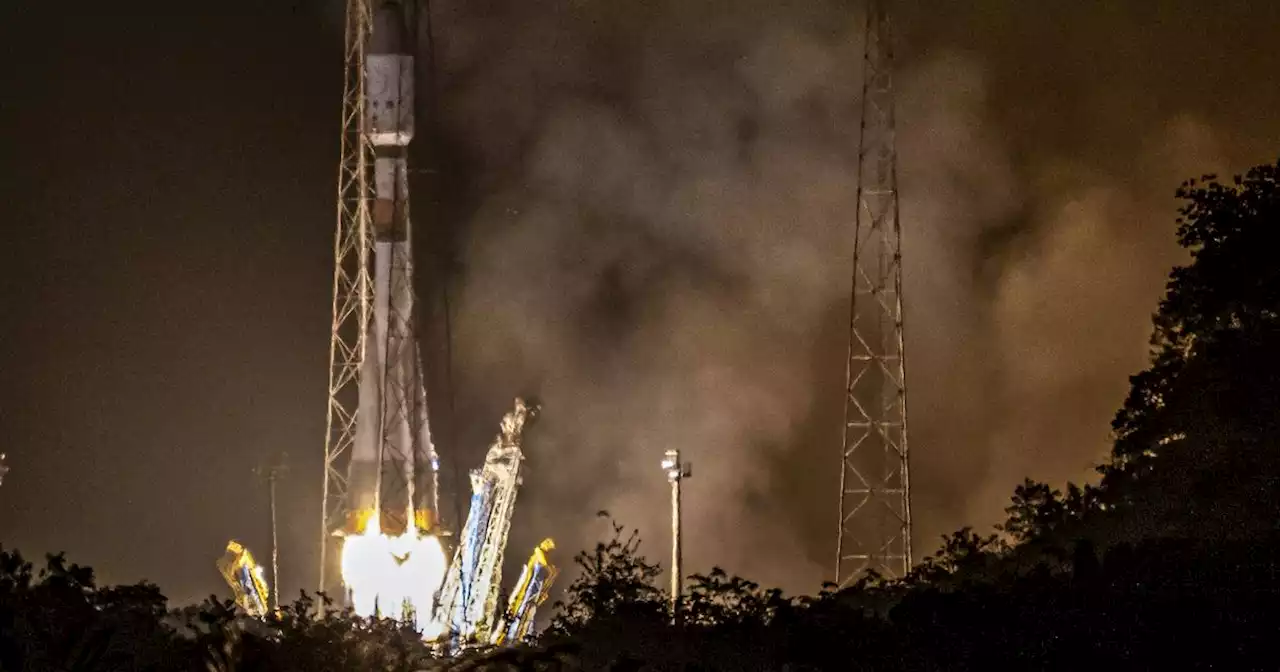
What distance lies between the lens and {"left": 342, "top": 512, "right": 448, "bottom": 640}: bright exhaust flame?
1528 inches

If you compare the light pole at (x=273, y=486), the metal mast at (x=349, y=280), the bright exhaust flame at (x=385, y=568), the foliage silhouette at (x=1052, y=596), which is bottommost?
the foliage silhouette at (x=1052, y=596)

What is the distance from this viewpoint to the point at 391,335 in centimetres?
3994

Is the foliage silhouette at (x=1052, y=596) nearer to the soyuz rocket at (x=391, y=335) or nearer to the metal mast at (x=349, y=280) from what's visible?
the metal mast at (x=349, y=280)

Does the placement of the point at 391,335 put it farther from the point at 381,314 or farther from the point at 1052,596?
the point at 1052,596

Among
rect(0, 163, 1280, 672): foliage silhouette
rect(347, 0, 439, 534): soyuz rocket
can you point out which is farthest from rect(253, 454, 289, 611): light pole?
rect(0, 163, 1280, 672): foliage silhouette

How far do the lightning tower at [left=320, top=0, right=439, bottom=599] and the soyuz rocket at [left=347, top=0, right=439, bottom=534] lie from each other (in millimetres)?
22

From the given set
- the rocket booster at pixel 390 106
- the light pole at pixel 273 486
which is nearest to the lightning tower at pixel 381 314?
the rocket booster at pixel 390 106

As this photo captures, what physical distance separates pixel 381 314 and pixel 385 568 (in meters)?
5.61

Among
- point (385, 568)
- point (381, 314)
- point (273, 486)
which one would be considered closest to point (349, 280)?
point (381, 314)

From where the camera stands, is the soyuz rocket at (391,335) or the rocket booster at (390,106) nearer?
the rocket booster at (390,106)

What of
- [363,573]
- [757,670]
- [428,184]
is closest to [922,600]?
[757,670]

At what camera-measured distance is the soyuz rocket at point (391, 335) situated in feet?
124

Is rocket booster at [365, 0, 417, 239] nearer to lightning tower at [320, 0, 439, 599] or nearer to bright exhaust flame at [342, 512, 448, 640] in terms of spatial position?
lightning tower at [320, 0, 439, 599]

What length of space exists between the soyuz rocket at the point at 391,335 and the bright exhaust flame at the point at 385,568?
319 mm
